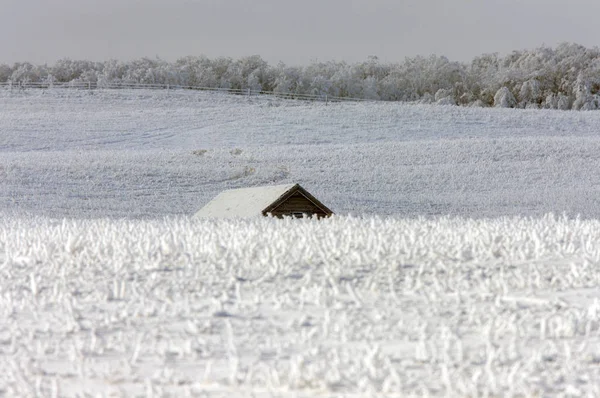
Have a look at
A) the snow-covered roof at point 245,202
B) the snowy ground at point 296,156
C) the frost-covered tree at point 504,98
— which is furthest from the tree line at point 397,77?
the snow-covered roof at point 245,202

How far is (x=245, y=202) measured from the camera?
71.4ft

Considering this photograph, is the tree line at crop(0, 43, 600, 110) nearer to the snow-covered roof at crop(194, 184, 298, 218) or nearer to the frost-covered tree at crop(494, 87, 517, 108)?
the frost-covered tree at crop(494, 87, 517, 108)

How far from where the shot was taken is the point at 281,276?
15.7 feet

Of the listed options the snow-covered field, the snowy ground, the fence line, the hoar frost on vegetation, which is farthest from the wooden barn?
the fence line

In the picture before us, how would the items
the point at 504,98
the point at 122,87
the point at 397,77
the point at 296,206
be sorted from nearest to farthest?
the point at 296,206
the point at 122,87
the point at 504,98
the point at 397,77

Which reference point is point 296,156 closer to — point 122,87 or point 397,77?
point 122,87

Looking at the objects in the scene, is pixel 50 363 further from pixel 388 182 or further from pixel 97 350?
pixel 388 182

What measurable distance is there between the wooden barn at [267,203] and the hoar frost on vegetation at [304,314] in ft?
49.2

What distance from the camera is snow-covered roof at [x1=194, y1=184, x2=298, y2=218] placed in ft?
68.5

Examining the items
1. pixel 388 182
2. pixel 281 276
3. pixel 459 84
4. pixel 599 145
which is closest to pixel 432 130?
pixel 599 145

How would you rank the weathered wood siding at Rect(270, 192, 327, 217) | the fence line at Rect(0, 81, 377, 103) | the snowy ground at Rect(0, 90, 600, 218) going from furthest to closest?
1. the fence line at Rect(0, 81, 377, 103)
2. the snowy ground at Rect(0, 90, 600, 218)
3. the weathered wood siding at Rect(270, 192, 327, 217)

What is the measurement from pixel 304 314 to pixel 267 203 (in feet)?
55.3

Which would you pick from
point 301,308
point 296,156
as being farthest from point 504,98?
point 301,308

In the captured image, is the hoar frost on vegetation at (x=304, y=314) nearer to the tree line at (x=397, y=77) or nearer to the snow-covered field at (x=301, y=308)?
the snow-covered field at (x=301, y=308)
